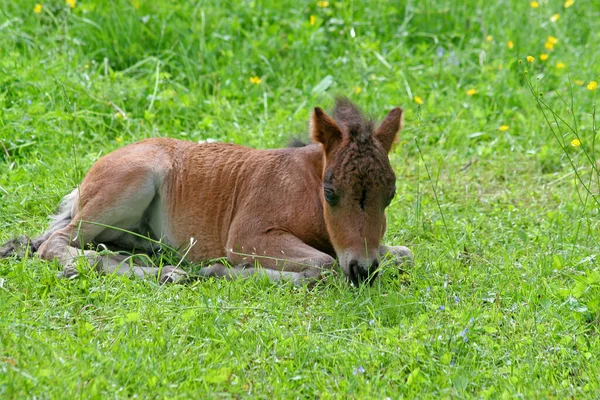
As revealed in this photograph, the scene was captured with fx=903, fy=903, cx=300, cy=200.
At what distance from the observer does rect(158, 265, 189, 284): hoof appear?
6113 millimetres

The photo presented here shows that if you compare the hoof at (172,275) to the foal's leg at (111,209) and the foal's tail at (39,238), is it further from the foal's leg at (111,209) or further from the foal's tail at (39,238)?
the foal's tail at (39,238)

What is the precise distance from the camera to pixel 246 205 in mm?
6906

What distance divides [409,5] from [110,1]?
3614 millimetres

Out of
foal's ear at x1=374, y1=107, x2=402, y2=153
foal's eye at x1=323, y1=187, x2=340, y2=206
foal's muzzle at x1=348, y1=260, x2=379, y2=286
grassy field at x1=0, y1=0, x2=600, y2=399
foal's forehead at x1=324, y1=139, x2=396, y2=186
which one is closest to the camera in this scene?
grassy field at x1=0, y1=0, x2=600, y2=399

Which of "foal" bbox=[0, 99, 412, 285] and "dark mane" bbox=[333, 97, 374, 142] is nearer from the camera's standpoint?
"foal" bbox=[0, 99, 412, 285]

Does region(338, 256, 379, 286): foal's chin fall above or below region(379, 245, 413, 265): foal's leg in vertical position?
above

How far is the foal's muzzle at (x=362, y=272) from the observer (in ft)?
19.2

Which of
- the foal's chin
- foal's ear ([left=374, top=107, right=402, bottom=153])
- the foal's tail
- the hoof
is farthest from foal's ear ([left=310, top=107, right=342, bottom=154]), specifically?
the foal's tail

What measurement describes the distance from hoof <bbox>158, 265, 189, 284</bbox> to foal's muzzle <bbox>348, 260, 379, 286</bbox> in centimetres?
115

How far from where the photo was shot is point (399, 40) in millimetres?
10828

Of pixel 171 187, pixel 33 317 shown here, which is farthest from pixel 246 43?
pixel 33 317

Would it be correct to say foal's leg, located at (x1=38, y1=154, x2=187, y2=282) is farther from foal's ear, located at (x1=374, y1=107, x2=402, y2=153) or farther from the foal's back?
foal's ear, located at (x1=374, y1=107, x2=402, y2=153)

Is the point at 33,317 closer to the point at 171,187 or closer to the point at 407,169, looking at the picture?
the point at 171,187

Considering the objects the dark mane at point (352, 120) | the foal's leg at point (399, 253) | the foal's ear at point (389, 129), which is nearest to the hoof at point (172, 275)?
the foal's leg at point (399, 253)
